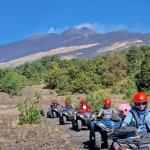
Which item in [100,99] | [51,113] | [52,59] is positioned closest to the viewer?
[51,113]

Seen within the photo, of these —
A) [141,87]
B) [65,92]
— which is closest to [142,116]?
[141,87]

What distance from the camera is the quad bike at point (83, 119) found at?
16.8 metres

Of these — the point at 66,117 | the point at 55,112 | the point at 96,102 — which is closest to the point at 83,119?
the point at 66,117

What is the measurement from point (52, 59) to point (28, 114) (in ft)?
367

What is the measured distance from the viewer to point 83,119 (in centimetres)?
1702

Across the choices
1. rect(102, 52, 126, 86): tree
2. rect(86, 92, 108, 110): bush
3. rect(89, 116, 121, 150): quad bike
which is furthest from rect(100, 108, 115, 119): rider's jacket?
rect(102, 52, 126, 86): tree

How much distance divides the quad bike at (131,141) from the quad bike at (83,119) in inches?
360

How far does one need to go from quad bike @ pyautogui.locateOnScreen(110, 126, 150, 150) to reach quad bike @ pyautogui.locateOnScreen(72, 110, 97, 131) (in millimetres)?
9148

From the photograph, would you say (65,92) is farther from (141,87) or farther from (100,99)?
(100,99)

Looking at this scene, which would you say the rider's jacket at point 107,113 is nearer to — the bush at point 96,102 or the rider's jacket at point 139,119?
the rider's jacket at point 139,119

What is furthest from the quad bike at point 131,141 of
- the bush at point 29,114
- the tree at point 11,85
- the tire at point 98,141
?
the tree at point 11,85

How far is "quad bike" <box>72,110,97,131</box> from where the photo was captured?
55.0 ft

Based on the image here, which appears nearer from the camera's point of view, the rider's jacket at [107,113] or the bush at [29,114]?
the rider's jacket at [107,113]

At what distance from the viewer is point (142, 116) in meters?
7.69
